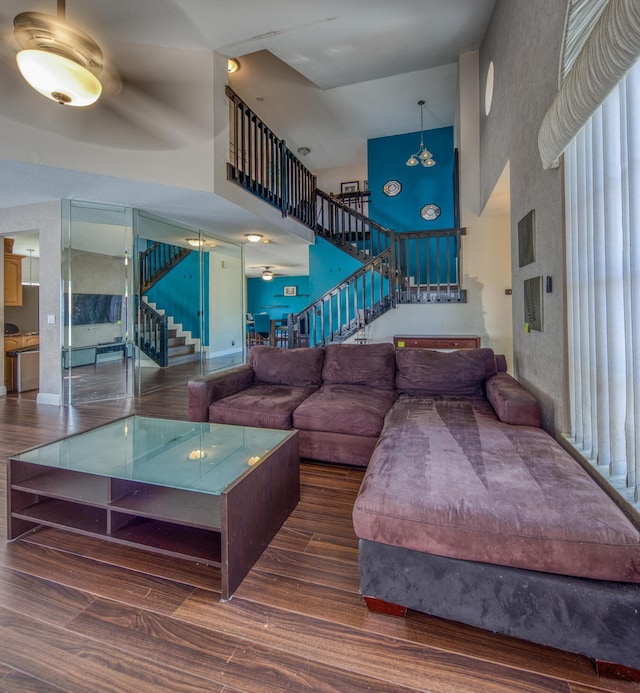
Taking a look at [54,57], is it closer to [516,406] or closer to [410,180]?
[516,406]

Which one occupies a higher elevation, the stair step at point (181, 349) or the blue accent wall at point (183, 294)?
the blue accent wall at point (183, 294)

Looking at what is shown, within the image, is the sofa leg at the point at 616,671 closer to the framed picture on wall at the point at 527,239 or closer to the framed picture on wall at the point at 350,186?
the framed picture on wall at the point at 527,239

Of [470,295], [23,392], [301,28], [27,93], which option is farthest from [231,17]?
[23,392]

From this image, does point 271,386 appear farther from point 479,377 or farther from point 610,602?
point 610,602

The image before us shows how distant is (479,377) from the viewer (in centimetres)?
311

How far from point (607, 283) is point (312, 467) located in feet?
7.00

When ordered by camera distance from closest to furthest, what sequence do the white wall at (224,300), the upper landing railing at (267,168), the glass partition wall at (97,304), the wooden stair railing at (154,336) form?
the upper landing railing at (267,168) < the glass partition wall at (97,304) < the wooden stair railing at (154,336) < the white wall at (224,300)

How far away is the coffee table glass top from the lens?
1760 millimetres

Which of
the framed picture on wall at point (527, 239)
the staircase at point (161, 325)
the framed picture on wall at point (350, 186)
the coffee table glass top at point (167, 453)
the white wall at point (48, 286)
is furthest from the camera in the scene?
the framed picture on wall at point (350, 186)

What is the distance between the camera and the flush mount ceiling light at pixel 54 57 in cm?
256

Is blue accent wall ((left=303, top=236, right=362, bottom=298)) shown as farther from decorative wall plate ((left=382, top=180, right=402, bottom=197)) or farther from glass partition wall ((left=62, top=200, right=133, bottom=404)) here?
glass partition wall ((left=62, top=200, right=133, bottom=404))

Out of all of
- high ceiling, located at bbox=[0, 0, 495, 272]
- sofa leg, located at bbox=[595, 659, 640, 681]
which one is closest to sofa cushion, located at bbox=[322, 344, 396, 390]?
sofa leg, located at bbox=[595, 659, 640, 681]

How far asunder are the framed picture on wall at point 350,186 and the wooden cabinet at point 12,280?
272 inches

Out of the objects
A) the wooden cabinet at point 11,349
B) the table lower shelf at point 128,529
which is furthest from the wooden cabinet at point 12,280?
the table lower shelf at point 128,529
